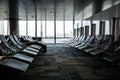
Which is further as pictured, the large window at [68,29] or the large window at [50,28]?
the large window at [68,29]

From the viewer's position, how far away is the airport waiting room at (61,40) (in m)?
5.31

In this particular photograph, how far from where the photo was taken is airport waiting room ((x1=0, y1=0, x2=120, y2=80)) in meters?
5.31

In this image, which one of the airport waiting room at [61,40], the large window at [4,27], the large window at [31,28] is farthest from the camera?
the large window at [4,27]

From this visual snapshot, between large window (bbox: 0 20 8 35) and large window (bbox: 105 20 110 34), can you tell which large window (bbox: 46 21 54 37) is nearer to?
large window (bbox: 0 20 8 35)

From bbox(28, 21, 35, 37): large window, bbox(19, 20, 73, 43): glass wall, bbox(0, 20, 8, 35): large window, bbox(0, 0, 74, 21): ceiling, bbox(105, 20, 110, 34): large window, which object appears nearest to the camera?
bbox(0, 0, 74, 21): ceiling

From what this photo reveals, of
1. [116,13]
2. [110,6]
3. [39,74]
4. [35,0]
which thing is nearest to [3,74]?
[39,74]

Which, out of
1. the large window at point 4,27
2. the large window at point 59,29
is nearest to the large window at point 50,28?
the large window at point 59,29

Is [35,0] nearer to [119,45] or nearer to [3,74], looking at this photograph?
[119,45]

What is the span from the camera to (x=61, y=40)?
21.7 metres

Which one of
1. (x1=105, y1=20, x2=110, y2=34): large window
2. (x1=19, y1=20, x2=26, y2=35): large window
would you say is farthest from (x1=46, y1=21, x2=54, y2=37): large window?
(x1=105, y1=20, x2=110, y2=34): large window

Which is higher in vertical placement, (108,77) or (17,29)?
(17,29)

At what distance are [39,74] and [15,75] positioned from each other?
64cm

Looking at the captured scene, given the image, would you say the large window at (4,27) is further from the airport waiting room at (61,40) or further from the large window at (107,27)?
the large window at (107,27)

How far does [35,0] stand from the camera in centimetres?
1015
